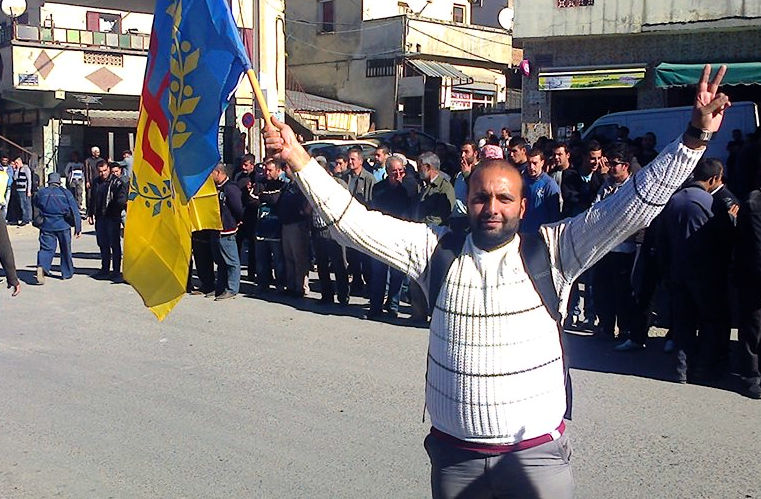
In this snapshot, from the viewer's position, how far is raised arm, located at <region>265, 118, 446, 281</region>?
3178 millimetres

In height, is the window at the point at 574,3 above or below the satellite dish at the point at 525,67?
above

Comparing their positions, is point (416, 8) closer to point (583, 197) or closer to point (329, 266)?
point (329, 266)

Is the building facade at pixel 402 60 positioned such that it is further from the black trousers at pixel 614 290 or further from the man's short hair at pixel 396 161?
the black trousers at pixel 614 290

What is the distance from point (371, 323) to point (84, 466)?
477 centimetres

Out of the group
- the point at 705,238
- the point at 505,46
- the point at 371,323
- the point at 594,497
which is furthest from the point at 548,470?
the point at 505,46

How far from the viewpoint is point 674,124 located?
14.5 metres

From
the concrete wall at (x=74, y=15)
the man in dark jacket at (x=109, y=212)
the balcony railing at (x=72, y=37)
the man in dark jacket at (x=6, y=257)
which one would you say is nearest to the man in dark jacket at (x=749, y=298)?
the man in dark jacket at (x=6, y=257)

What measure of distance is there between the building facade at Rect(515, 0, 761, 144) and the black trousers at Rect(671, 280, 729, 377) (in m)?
12.6

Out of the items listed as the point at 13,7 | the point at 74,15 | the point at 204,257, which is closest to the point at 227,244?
the point at 204,257

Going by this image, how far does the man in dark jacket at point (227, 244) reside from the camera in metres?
11.6

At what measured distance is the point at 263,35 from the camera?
98.0 feet

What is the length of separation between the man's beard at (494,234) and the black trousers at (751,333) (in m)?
4.49

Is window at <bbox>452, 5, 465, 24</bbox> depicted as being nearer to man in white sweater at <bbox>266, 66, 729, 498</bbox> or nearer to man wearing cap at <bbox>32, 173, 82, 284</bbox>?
man wearing cap at <bbox>32, 173, 82, 284</bbox>

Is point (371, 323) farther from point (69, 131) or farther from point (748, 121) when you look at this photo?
point (69, 131)
